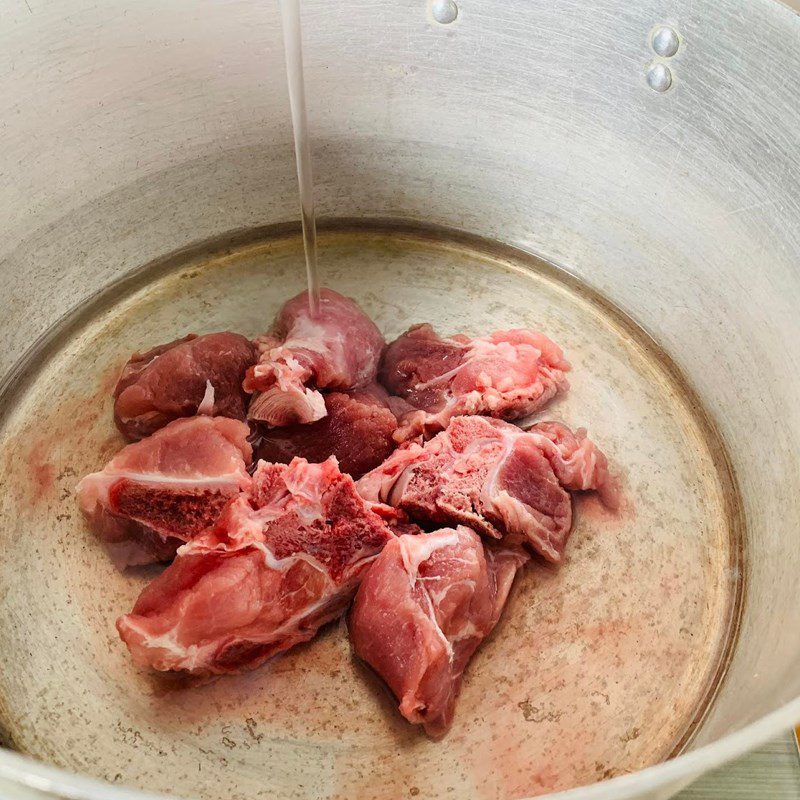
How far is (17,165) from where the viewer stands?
1.92 metres

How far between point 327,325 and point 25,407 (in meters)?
0.85

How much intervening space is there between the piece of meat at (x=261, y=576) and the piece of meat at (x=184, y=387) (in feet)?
0.95

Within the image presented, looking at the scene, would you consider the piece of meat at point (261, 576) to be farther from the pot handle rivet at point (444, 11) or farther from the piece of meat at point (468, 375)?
the pot handle rivet at point (444, 11)

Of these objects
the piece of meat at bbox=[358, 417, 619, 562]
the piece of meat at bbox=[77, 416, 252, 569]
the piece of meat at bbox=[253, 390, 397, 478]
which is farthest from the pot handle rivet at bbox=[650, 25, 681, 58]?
the piece of meat at bbox=[77, 416, 252, 569]

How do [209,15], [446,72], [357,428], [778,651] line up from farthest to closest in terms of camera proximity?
1. [446,72]
2. [209,15]
3. [357,428]
4. [778,651]

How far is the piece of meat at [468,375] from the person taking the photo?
184 cm

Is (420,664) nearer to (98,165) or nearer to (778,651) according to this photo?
(778,651)

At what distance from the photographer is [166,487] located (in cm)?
165

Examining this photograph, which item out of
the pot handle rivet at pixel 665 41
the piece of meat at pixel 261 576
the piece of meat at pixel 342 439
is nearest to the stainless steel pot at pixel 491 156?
the pot handle rivet at pixel 665 41

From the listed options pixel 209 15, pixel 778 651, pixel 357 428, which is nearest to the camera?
pixel 778 651

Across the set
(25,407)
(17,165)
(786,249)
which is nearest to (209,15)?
(17,165)

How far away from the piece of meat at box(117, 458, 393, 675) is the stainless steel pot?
0.25 m

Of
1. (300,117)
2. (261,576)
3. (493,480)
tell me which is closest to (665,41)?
(300,117)

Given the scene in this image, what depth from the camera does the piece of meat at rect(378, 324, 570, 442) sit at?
1.84 m
